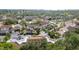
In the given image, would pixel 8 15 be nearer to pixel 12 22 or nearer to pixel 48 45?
pixel 12 22
